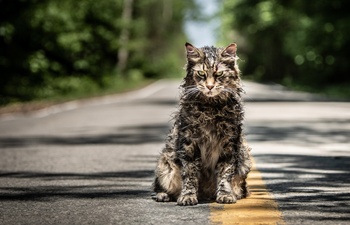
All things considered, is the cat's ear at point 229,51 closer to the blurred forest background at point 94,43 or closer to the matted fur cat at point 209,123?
the matted fur cat at point 209,123

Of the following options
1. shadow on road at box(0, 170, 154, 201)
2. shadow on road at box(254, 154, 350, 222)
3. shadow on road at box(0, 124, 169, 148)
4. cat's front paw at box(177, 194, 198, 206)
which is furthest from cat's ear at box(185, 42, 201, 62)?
shadow on road at box(0, 124, 169, 148)

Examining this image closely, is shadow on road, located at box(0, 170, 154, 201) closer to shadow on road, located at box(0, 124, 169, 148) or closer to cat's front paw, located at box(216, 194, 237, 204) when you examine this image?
cat's front paw, located at box(216, 194, 237, 204)

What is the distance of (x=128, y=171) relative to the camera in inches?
321

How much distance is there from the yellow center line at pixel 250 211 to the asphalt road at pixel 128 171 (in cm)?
6

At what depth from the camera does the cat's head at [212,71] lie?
212 inches

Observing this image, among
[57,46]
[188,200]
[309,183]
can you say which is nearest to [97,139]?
[309,183]

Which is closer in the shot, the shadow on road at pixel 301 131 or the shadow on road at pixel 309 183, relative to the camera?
the shadow on road at pixel 309 183

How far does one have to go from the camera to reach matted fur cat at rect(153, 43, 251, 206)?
5.43 metres

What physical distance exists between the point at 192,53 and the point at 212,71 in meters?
0.21

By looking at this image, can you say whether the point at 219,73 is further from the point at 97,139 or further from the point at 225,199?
the point at 97,139

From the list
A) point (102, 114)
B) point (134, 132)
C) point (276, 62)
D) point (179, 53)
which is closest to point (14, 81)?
point (102, 114)

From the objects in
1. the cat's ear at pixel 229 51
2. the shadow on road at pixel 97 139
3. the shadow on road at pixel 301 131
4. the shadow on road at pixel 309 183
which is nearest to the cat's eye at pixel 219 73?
the cat's ear at pixel 229 51

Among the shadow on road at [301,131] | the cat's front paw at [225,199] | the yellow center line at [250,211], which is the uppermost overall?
the shadow on road at [301,131]

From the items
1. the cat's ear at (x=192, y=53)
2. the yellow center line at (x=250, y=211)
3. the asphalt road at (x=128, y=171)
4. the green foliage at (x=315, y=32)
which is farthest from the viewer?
the green foliage at (x=315, y=32)
